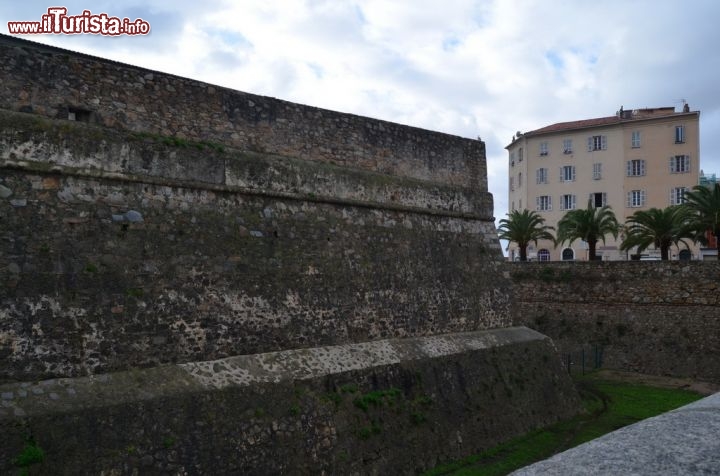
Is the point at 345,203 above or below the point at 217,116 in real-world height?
below

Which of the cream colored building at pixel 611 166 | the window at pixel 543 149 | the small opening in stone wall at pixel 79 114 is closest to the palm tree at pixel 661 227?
the cream colored building at pixel 611 166

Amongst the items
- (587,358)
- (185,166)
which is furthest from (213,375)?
(587,358)

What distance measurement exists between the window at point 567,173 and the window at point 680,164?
6.12 metres

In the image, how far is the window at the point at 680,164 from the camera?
130 feet

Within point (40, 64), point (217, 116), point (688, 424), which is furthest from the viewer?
point (217, 116)

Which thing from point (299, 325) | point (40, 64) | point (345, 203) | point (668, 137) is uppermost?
point (668, 137)

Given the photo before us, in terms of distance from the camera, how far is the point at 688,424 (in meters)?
2.60

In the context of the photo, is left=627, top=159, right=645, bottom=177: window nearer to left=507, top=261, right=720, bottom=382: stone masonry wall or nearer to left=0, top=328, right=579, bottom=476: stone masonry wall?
left=507, top=261, right=720, bottom=382: stone masonry wall

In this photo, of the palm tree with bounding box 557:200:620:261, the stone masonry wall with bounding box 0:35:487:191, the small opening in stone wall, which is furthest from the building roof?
the small opening in stone wall

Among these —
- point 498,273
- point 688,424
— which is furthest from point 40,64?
point 498,273

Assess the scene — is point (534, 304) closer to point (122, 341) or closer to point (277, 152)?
point (277, 152)

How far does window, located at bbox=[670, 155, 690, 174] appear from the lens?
130ft

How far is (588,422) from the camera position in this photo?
533 inches

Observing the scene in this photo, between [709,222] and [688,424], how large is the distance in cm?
2444
